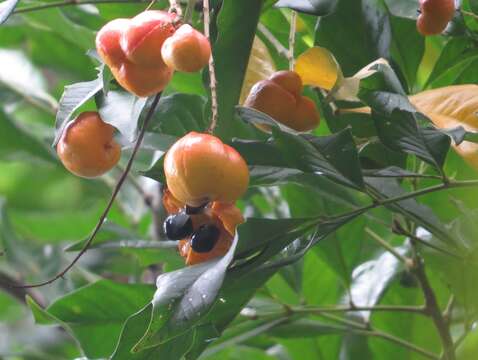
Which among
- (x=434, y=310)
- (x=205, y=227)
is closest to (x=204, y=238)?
(x=205, y=227)

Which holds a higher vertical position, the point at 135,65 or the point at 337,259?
the point at 135,65

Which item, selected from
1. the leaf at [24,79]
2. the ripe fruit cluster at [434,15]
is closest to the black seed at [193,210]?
the ripe fruit cluster at [434,15]

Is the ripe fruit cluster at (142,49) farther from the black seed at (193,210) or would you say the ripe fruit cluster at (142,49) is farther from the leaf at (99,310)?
the leaf at (99,310)

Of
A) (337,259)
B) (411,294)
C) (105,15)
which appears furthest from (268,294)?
(105,15)

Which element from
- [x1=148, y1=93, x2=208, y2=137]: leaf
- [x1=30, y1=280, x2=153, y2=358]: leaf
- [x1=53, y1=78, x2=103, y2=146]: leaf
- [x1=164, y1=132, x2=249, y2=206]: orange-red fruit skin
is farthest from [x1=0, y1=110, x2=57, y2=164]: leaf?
[x1=164, y1=132, x2=249, y2=206]: orange-red fruit skin

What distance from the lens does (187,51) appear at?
20.3 inches

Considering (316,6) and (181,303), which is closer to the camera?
(181,303)

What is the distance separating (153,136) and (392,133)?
244 millimetres

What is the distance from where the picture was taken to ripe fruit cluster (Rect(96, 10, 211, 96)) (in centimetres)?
56

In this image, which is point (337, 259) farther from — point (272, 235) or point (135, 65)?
point (135, 65)

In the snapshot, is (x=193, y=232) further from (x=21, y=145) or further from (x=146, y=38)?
(x=21, y=145)

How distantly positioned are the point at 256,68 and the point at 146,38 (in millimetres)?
169

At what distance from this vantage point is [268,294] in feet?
3.07

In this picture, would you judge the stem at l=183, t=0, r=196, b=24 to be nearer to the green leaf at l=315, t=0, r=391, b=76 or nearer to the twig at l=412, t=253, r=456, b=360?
the green leaf at l=315, t=0, r=391, b=76
